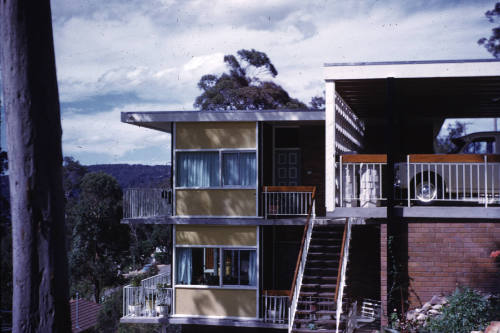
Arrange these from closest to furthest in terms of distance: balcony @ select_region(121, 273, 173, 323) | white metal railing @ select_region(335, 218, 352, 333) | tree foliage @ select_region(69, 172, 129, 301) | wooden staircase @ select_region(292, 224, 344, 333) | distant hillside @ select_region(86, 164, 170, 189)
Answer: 1. white metal railing @ select_region(335, 218, 352, 333)
2. wooden staircase @ select_region(292, 224, 344, 333)
3. balcony @ select_region(121, 273, 173, 323)
4. tree foliage @ select_region(69, 172, 129, 301)
5. distant hillside @ select_region(86, 164, 170, 189)

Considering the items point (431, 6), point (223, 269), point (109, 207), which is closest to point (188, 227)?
point (223, 269)

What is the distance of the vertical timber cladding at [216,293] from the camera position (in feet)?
55.3

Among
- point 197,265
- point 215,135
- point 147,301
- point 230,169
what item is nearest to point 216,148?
point 215,135

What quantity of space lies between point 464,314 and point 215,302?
802cm

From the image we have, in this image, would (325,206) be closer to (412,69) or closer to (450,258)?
(450,258)

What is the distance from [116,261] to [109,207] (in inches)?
194

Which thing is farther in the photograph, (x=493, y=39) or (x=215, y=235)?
(x=493, y=39)

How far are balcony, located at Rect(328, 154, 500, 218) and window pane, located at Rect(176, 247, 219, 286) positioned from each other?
512 centimetres

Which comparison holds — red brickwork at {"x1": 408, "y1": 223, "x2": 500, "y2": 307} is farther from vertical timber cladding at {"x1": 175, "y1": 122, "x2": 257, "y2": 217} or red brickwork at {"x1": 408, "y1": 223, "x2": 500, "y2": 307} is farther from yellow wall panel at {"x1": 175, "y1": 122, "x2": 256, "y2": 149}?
yellow wall panel at {"x1": 175, "y1": 122, "x2": 256, "y2": 149}

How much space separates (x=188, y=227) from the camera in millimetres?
17344

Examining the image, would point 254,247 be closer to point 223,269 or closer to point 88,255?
point 223,269

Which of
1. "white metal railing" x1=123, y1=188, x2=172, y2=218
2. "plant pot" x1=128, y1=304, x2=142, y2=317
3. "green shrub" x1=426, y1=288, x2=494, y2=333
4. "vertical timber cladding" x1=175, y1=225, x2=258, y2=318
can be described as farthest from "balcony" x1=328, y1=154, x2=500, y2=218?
"plant pot" x1=128, y1=304, x2=142, y2=317

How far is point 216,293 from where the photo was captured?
1700 cm

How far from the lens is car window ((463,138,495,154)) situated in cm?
1592
